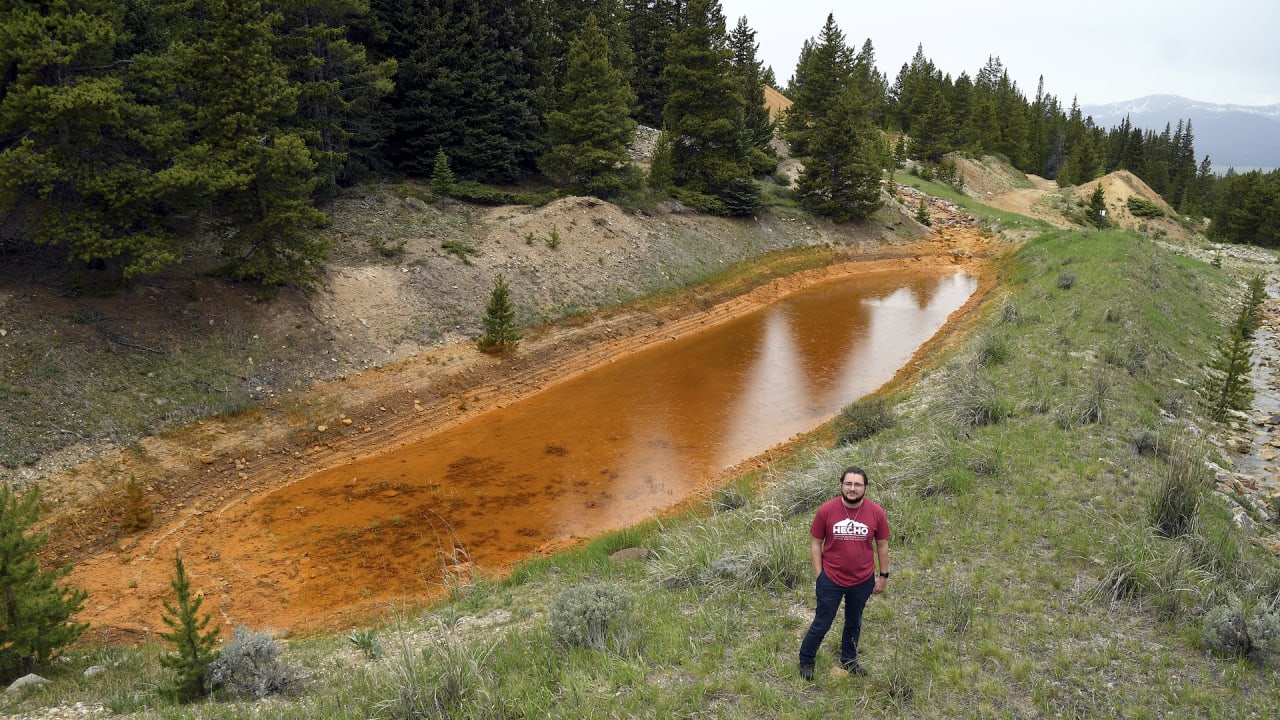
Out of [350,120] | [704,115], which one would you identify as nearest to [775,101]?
[704,115]

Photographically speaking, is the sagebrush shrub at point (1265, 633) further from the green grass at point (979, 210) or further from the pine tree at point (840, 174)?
the green grass at point (979, 210)

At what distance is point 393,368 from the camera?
64.4ft

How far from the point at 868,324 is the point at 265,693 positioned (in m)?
26.4

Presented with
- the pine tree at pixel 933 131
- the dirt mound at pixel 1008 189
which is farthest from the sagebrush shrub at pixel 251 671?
the pine tree at pixel 933 131

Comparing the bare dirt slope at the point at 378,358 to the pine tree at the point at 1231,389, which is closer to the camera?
the bare dirt slope at the point at 378,358

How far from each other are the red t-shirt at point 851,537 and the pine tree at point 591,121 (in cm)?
2715

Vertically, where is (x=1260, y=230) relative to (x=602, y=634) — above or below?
above

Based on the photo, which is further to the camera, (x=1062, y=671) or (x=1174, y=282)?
(x=1174, y=282)

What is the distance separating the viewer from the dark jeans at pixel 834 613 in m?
5.86

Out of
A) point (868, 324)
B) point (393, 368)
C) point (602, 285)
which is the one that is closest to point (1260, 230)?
point (868, 324)

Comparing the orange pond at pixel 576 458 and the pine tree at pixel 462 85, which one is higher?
the pine tree at pixel 462 85

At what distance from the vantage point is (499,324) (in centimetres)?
2144

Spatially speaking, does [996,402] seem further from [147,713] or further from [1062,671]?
[147,713]

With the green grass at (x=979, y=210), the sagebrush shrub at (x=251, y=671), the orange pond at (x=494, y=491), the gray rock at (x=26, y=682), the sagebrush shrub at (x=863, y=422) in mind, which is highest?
the green grass at (x=979, y=210)
